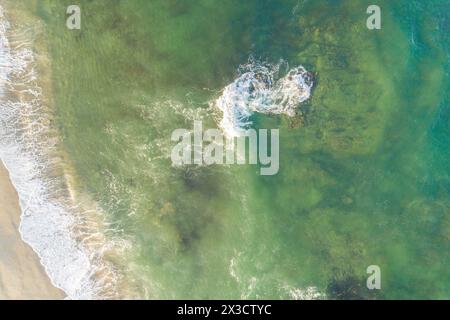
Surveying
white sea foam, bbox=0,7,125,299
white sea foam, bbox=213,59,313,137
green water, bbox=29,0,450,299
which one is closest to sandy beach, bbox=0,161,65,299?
white sea foam, bbox=0,7,125,299

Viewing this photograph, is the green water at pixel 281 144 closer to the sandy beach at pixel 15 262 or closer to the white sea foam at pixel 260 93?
the white sea foam at pixel 260 93

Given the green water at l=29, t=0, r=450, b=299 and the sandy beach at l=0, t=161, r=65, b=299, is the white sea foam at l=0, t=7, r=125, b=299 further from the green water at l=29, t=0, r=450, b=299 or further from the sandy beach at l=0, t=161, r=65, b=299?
the green water at l=29, t=0, r=450, b=299

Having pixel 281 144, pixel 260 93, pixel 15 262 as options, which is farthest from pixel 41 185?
pixel 281 144

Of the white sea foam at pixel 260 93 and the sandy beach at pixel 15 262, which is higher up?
the white sea foam at pixel 260 93

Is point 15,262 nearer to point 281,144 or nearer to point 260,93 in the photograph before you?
point 281,144

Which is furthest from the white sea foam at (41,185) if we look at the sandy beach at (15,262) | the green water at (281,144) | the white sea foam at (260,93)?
the white sea foam at (260,93)

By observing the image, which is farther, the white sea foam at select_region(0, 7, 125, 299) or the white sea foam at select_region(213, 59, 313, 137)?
the white sea foam at select_region(0, 7, 125, 299)
